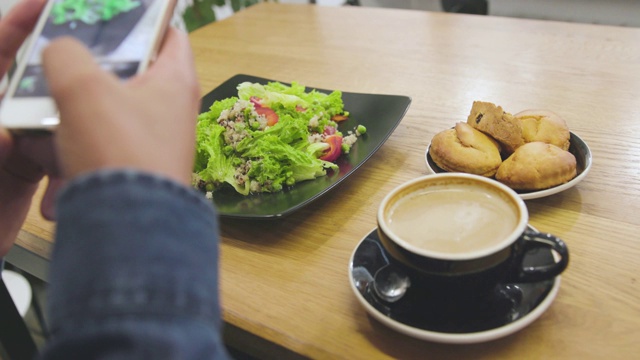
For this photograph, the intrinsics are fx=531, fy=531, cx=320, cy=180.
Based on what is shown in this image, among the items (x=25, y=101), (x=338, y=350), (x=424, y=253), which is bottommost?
(x=338, y=350)

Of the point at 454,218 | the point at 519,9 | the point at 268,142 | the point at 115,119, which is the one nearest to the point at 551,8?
the point at 519,9

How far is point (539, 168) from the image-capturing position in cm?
74

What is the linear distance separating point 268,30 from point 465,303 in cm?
138

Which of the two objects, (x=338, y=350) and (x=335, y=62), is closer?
(x=338, y=350)

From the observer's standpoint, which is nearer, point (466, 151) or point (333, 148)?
point (466, 151)

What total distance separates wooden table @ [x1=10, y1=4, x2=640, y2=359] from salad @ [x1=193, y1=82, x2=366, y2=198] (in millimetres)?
67

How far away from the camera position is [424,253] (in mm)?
534

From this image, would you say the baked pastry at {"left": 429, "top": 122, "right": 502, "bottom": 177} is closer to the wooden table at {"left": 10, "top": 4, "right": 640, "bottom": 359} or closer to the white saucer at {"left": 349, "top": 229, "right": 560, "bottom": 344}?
the wooden table at {"left": 10, "top": 4, "right": 640, "bottom": 359}

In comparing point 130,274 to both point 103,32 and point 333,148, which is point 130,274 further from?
point 333,148

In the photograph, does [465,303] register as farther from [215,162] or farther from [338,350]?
[215,162]

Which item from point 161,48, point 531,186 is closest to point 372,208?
point 531,186

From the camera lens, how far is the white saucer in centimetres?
54

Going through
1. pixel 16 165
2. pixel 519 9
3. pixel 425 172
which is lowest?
pixel 519 9

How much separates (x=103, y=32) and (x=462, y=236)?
1.53 ft
